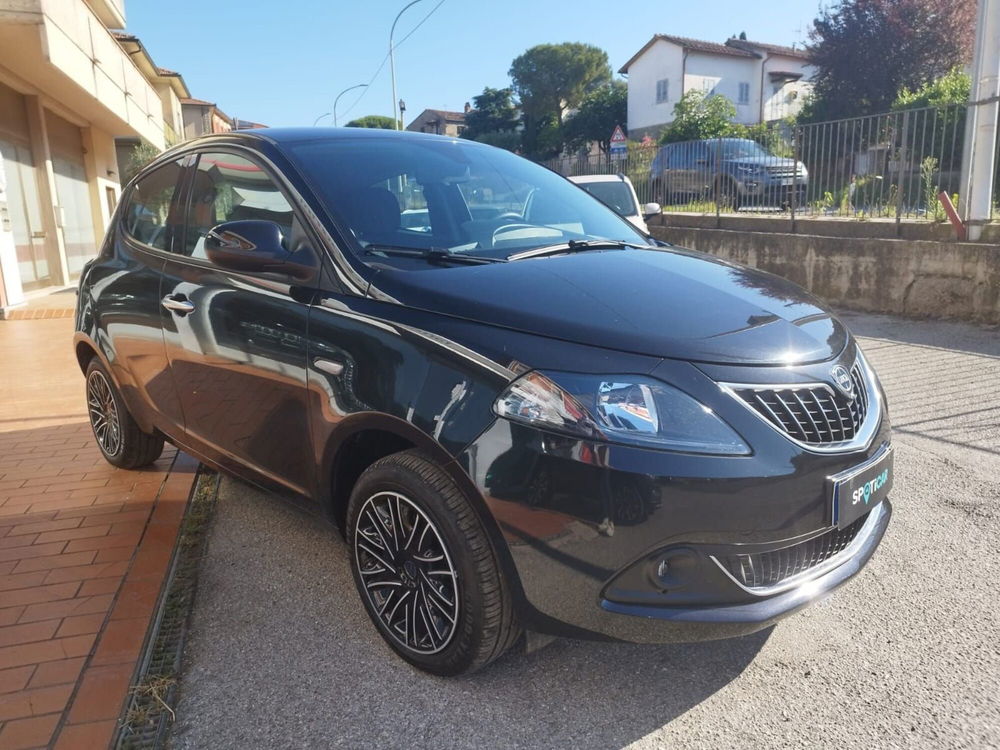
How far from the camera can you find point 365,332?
2527mm

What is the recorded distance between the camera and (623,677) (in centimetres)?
253

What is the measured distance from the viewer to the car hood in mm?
2211

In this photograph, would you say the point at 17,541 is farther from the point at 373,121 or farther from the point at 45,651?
the point at 373,121

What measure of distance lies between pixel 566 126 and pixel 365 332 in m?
56.4

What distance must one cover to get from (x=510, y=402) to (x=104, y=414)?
3370 millimetres

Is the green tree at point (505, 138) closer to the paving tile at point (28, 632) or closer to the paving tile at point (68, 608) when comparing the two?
the paving tile at point (68, 608)

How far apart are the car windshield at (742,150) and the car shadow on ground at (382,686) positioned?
33.8 ft

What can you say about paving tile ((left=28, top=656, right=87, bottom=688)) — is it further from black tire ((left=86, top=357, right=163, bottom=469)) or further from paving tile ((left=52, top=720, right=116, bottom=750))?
black tire ((left=86, top=357, right=163, bottom=469))

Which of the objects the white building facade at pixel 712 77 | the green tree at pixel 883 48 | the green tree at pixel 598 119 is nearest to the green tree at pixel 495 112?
the green tree at pixel 598 119

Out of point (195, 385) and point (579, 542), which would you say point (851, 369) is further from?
point (195, 385)

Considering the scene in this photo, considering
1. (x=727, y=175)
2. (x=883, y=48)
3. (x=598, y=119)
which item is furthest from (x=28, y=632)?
(x=598, y=119)

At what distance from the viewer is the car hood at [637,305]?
2211 millimetres

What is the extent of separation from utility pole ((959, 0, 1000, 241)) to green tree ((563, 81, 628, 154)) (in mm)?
45481

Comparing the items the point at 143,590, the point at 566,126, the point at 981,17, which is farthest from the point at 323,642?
the point at 566,126
